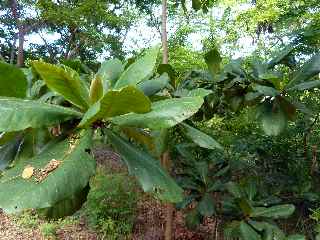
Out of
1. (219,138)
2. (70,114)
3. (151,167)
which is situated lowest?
(219,138)

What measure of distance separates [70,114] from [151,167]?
25 centimetres

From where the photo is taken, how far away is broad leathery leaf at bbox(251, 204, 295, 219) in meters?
2.61

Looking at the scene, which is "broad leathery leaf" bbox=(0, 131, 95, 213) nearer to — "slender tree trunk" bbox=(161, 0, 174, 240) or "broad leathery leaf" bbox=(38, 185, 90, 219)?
"broad leathery leaf" bbox=(38, 185, 90, 219)

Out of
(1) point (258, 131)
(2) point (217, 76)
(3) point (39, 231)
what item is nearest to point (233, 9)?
(1) point (258, 131)

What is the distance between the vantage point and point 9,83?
1.08 metres

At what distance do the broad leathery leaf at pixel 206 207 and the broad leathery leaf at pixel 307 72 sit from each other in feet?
4.55

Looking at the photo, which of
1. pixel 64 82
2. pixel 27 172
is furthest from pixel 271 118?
pixel 27 172

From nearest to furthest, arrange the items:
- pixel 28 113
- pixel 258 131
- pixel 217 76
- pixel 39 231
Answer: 1. pixel 28 113
2. pixel 217 76
3. pixel 258 131
4. pixel 39 231

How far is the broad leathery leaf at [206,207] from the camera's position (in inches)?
114

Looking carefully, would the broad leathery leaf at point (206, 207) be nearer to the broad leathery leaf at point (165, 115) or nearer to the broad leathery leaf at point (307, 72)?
the broad leathery leaf at point (307, 72)

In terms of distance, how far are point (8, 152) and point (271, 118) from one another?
1.02 metres

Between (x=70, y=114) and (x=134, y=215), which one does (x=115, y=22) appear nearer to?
(x=134, y=215)

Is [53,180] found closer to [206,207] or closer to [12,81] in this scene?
[12,81]

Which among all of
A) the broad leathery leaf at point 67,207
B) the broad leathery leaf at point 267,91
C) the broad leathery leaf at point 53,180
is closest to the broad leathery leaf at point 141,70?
the broad leathery leaf at point 53,180
